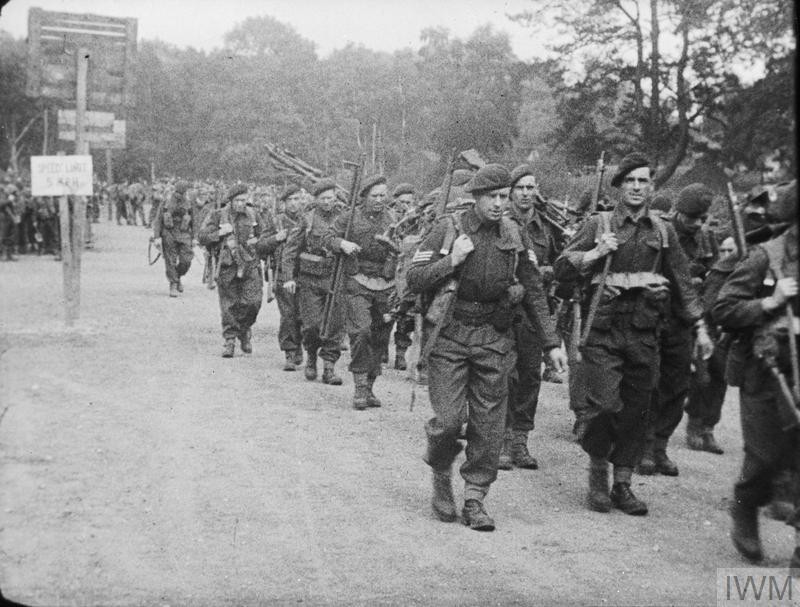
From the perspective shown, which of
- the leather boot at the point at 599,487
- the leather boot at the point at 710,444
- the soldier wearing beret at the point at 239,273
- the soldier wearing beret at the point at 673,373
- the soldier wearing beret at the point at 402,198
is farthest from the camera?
the soldier wearing beret at the point at 402,198

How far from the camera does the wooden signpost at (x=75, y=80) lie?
1282cm

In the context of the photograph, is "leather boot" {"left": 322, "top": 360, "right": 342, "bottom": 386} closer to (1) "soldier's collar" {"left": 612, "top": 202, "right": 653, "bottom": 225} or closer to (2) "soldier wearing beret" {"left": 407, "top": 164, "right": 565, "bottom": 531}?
(2) "soldier wearing beret" {"left": 407, "top": 164, "right": 565, "bottom": 531}

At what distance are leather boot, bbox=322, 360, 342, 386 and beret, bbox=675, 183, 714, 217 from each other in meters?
4.36

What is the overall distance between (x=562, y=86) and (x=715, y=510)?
18.1 m

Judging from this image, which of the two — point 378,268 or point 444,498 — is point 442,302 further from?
point 378,268

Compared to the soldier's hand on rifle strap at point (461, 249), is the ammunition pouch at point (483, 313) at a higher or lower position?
lower

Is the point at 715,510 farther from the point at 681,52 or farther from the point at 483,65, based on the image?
the point at 483,65

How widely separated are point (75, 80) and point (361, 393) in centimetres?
704


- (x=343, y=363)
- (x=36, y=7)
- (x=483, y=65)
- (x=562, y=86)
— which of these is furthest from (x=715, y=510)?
(x=483, y=65)

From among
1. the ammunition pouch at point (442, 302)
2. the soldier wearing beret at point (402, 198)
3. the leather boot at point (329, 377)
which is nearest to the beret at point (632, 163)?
the ammunition pouch at point (442, 302)

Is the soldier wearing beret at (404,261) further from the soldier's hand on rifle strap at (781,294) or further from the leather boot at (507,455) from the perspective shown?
the soldier's hand on rifle strap at (781,294)

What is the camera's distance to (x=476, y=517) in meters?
6.01

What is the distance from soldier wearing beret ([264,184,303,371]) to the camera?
38.7ft

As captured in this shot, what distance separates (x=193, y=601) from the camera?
470 cm
